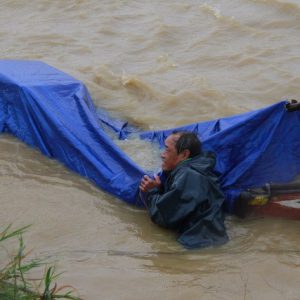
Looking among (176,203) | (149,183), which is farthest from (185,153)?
(176,203)

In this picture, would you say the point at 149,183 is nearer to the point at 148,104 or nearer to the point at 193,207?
the point at 193,207

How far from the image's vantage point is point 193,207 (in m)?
4.46

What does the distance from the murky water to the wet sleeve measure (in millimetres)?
181

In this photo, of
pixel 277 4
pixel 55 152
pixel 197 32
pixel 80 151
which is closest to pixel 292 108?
pixel 80 151

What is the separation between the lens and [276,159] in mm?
5070

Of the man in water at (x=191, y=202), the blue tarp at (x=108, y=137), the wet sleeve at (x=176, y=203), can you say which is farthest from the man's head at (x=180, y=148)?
the blue tarp at (x=108, y=137)

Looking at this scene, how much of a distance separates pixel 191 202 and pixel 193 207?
4 centimetres

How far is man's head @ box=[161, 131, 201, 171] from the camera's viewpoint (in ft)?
15.6

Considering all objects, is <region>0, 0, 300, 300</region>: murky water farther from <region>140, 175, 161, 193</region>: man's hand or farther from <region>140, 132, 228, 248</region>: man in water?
<region>140, 175, 161, 193</region>: man's hand

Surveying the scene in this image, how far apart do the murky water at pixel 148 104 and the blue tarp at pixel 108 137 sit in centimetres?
18

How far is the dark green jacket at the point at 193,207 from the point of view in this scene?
4461 mm

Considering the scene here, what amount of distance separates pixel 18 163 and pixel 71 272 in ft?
6.68

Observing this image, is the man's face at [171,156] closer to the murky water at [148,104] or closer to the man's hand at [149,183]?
the man's hand at [149,183]

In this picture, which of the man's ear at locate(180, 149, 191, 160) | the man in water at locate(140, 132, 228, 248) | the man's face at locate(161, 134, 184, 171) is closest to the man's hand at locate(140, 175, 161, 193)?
the man in water at locate(140, 132, 228, 248)
